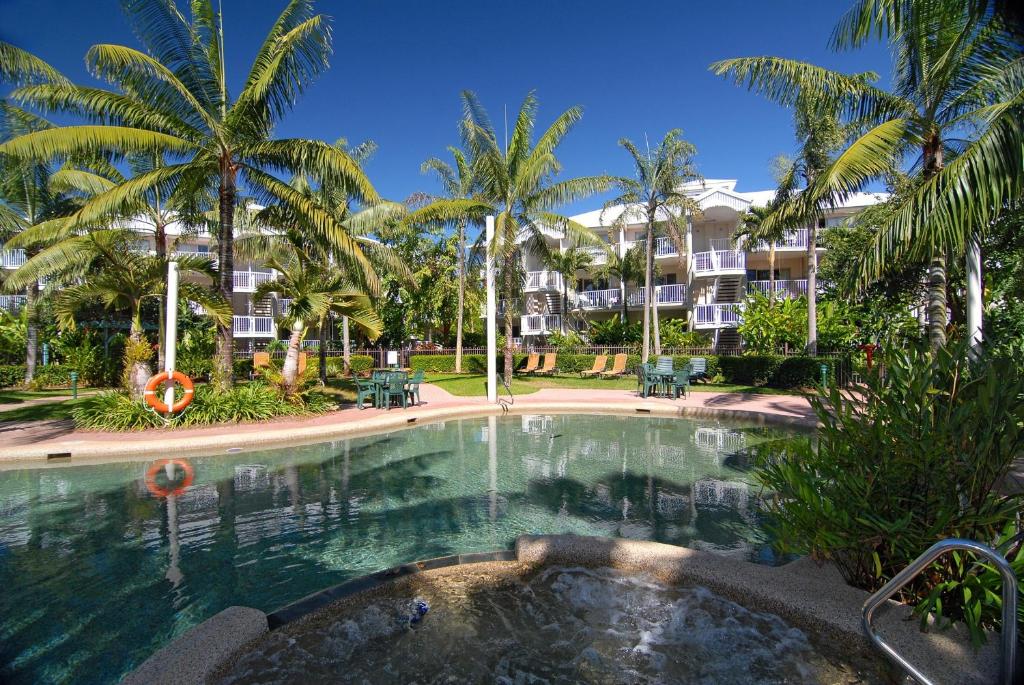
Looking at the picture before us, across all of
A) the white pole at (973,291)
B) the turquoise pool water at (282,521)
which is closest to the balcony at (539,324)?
the turquoise pool water at (282,521)

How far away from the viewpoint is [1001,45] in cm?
815

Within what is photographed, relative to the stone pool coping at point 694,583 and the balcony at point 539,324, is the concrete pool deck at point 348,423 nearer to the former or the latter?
the stone pool coping at point 694,583

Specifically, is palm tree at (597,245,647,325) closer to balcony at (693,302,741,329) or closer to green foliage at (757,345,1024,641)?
balcony at (693,302,741,329)

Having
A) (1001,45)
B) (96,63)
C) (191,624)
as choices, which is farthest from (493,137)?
(191,624)

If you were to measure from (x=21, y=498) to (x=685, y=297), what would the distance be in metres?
28.2

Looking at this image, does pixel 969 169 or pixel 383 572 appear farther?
pixel 969 169

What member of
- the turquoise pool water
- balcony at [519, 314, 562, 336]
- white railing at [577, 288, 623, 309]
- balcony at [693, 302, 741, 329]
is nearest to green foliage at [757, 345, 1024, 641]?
the turquoise pool water

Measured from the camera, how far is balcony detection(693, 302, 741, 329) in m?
27.8

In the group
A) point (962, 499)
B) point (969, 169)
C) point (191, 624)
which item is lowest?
point (191, 624)

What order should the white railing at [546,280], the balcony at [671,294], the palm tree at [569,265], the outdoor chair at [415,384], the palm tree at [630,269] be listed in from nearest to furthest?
the outdoor chair at [415,384] → the balcony at [671,294] → the palm tree at [630,269] → the palm tree at [569,265] → the white railing at [546,280]

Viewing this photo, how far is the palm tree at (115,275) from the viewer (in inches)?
501

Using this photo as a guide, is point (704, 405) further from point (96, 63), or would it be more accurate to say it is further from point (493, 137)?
point (96, 63)

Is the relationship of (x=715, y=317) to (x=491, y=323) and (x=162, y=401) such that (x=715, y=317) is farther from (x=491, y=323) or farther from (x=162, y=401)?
(x=162, y=401)

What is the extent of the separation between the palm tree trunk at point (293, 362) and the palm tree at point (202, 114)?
1227 mm
